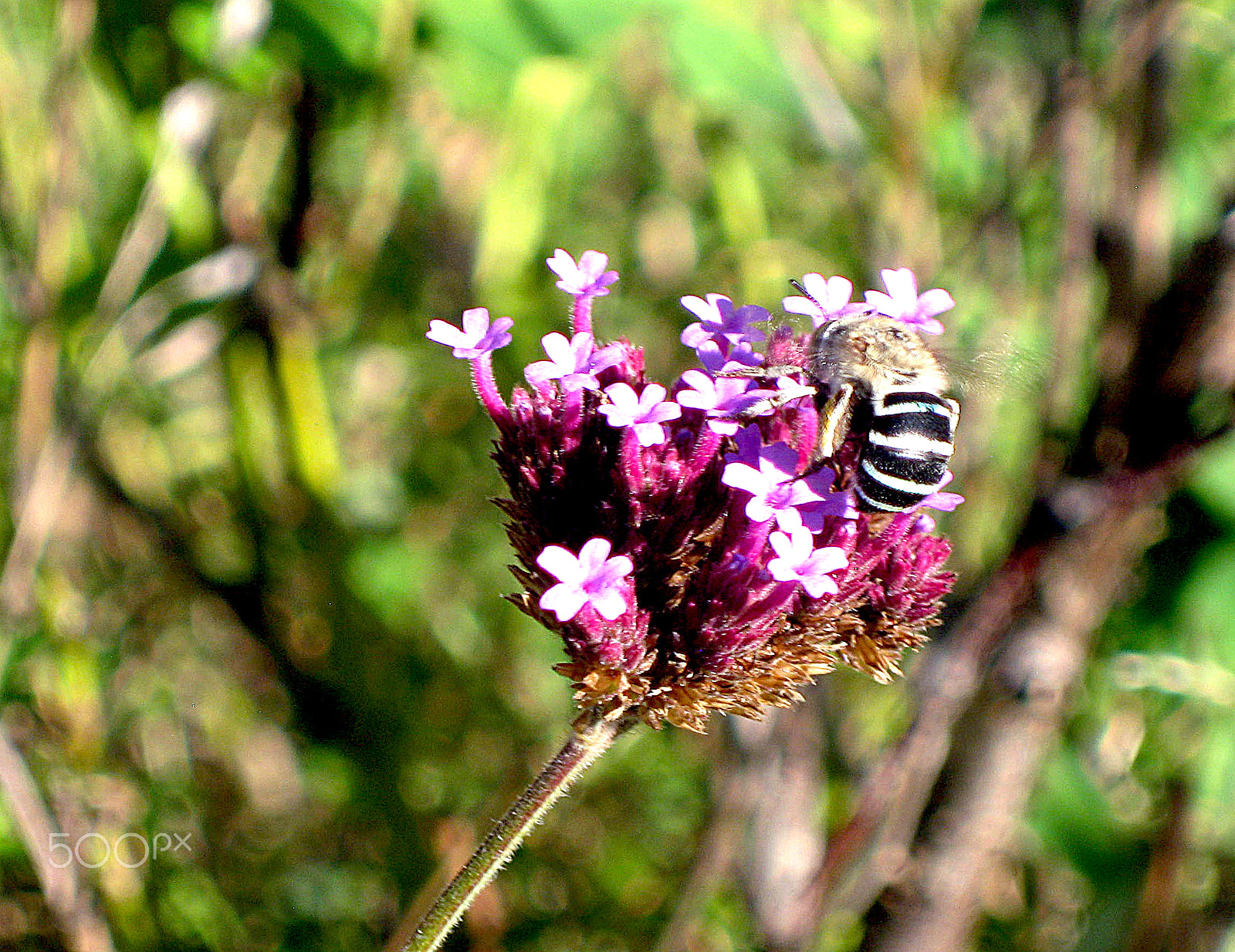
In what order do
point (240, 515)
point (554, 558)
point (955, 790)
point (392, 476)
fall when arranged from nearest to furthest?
1. point (554, 558)
2. point (955, 790)
3. point (240, 515)
4. point (392, 476)

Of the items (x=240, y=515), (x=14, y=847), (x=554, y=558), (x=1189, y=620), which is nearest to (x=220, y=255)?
(x=240, y=515)

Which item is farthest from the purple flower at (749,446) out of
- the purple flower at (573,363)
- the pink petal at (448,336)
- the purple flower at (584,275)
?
the pink petal at (448,336)

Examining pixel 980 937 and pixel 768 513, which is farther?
pixel 980 937

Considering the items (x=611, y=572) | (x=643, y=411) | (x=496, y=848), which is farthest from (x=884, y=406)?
(x=496, y=848)

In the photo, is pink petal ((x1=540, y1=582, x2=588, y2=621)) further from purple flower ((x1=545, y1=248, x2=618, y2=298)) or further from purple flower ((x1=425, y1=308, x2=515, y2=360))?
purple flower ((x1=545, y1=248, x2=618, y2=298))

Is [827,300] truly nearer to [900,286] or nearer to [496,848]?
[900,286]

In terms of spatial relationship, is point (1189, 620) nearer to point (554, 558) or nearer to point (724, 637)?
point (724, 637)

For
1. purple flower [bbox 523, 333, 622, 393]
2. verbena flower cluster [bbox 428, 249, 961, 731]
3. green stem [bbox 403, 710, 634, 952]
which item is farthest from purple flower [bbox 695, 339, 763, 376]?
green stem [bbox 403, 710, 634, 952]
